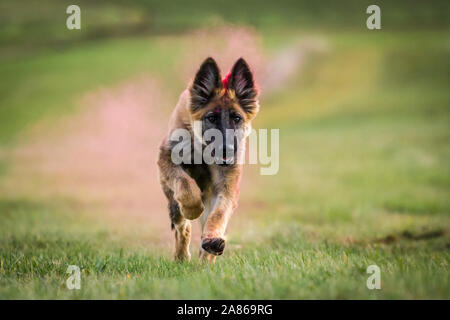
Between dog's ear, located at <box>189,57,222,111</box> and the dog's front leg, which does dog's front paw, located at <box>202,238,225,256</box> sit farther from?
dog's ear, located at <box>189,57,222,111</box>

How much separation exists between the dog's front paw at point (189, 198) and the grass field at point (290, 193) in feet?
1.92

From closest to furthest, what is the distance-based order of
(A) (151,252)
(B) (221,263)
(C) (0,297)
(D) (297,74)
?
1. (C) (0,297)
2. (B) (221,263)
3. (A) (151,252)
4. (D) (297,74)

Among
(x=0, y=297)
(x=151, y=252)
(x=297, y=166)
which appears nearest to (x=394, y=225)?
(x=151, y=252)

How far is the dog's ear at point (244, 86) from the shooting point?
237 inches

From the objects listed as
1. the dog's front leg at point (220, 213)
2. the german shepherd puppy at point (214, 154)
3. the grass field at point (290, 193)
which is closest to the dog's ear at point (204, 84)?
the german shepherd puppy at point (214, 154)

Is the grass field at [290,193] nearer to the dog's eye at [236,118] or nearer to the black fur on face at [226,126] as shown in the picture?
the black fur on face at [226,126]

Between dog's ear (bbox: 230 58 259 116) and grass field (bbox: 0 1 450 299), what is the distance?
1.77 metres

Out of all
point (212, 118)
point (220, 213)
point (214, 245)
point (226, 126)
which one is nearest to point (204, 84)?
point (212, 118)

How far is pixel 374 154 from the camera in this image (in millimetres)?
19844

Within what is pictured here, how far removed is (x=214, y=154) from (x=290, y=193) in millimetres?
9408

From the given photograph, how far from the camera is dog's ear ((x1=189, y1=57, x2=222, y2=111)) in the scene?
5.89 meters

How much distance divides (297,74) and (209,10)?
80.1 feet

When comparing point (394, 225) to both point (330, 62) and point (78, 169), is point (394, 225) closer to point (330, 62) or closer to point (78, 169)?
point (78, 169)

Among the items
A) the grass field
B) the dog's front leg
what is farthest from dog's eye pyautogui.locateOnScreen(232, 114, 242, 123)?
the grass field
